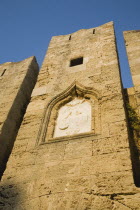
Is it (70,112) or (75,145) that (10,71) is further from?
(75,145)

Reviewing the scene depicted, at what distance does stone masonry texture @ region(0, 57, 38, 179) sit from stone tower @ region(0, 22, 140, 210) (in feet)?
2.19

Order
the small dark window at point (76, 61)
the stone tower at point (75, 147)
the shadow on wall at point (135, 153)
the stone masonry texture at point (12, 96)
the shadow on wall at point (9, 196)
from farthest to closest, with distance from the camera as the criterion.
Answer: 1. the small dark window at point (76, 61)
2. the stone masonry texture at point (12, 96)
3. the shadow on wall at point (135, 153)
4. the shadow on wall at point (9, 196)
5. the stone tower at point (75, 147)

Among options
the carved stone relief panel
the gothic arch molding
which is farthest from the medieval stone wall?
the carved stone relief panel

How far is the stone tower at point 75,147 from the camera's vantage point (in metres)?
3.13

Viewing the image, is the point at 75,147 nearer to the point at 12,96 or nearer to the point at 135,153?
the point at 135,153

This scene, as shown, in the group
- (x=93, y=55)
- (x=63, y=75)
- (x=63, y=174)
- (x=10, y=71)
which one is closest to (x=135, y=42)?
(x=93, y=55)

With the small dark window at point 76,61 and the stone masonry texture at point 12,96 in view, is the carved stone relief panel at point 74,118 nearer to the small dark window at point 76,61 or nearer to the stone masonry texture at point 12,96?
the stone masonry texture at point 12,96

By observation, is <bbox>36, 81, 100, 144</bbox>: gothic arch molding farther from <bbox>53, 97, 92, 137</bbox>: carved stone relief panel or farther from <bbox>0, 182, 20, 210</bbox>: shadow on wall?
<bbox>0, 182, 20, 210</bbox>: shadow on wall

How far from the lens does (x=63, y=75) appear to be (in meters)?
6.30

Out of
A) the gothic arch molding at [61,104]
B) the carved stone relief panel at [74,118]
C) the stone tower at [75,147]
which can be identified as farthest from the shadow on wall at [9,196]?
the carved stone relief panel at [74,118]

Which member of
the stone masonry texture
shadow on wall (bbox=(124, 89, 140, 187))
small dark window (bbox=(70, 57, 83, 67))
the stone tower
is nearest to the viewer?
the stone tower

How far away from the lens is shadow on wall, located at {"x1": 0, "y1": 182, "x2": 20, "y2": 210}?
3365mm

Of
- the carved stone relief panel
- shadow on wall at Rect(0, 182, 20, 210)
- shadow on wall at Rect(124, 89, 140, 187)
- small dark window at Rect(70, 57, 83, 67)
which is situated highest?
small dark window at Rect(70, 57, 83, 67)

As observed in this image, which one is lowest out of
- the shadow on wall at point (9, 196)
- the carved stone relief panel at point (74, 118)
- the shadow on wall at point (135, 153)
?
the shadow on wall at point (9, 196)
